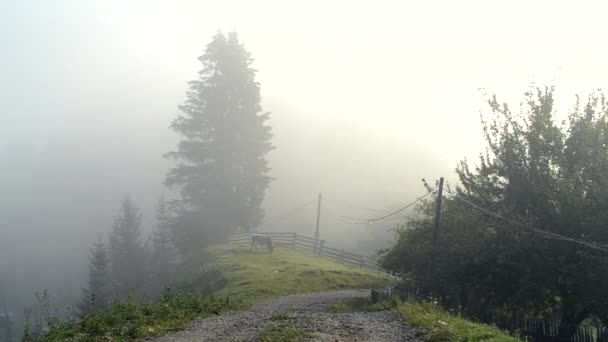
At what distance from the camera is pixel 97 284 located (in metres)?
51.6

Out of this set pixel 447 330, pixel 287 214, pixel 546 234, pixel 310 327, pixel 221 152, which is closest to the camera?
pixel 447 330

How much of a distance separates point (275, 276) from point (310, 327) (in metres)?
15.1

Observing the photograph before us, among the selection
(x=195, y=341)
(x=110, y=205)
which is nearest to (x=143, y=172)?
(x=110, y=205)

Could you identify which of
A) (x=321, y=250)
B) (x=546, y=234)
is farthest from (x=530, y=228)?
(x=321, y=250)

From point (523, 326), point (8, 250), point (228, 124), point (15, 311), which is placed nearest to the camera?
point (523, 326)

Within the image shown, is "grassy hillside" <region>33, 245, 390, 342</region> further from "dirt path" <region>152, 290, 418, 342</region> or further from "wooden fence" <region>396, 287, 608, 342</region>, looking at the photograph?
"wooden fence" <region>396, 287, 608, 342</region>

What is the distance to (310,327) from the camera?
53.0ft

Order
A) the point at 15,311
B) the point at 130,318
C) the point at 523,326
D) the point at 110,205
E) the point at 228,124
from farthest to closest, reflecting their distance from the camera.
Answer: the point at 110,205 → the point at 15,311 → the point at 228,124 → the point at 523,326 → the point at 130,318

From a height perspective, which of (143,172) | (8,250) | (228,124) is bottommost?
(8,250)

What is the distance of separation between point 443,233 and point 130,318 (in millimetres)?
18493

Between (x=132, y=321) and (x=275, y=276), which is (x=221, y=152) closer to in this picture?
(x=275, y=276)

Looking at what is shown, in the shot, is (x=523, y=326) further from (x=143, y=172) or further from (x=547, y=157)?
(x=143, y=172)

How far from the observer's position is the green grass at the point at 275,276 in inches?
1088

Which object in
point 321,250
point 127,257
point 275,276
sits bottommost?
point 127,257
